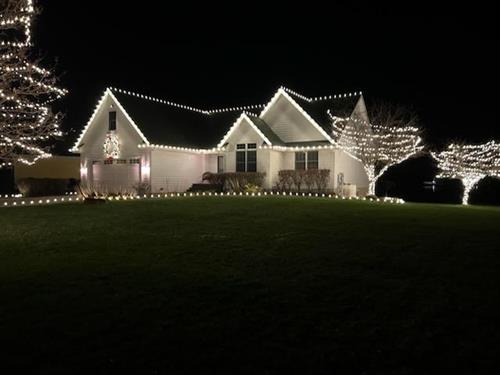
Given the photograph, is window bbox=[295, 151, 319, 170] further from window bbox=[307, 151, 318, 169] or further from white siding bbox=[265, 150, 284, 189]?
white siding bbox=[265, 150, 284, 189]

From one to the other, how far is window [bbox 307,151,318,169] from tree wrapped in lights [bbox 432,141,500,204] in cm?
737

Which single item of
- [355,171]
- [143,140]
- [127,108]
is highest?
[127,108]

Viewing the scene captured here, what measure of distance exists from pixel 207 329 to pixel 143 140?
20678mm

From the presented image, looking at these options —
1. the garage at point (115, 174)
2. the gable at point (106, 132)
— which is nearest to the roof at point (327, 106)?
the gable at point (106, 132)

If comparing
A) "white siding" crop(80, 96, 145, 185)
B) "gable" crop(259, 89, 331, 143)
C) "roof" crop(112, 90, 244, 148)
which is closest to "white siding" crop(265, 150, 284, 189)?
"gable" crop(259, 89, 331, 143)

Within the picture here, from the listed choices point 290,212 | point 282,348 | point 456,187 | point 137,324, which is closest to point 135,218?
point 290,212

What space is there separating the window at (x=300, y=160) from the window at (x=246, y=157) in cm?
231

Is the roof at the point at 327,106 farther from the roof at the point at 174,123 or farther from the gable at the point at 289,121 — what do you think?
the roof at the point at 174,123

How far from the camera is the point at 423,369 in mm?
3426

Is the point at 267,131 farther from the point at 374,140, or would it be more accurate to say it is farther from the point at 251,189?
the point at 374,140

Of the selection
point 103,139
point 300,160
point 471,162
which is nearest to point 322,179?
point 300,160

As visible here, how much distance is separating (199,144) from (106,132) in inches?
210

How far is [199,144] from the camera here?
26344 mm

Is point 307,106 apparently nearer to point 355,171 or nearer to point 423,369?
point 355,171
